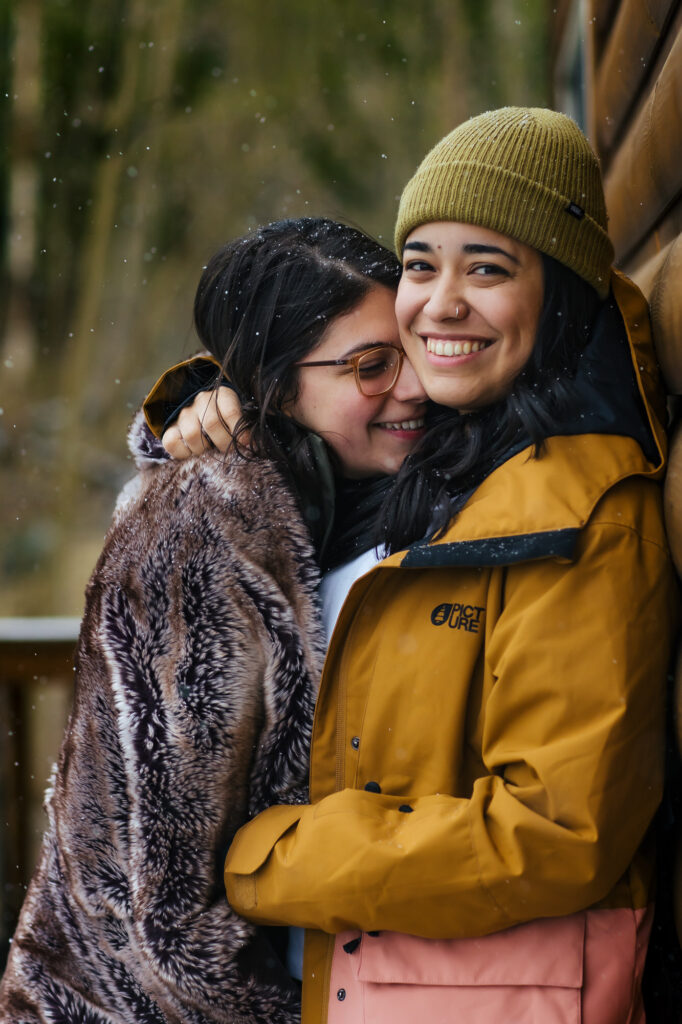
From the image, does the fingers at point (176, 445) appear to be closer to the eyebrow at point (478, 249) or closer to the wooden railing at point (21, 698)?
the eyebrow at point (478, 249)

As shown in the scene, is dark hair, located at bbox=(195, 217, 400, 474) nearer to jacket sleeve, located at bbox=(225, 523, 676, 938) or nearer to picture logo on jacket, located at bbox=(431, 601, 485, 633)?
picture logo on jacket, located at bbox=(431, 601, 485, 633)

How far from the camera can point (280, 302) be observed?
6.57ft

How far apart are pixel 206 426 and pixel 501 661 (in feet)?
2.83

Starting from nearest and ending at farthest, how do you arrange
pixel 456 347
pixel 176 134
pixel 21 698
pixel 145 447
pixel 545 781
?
pixel 545 781
pixel 456 347
pixel 145 447
pixel 21 698
pixel 176 134

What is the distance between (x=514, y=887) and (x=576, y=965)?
0.59ft

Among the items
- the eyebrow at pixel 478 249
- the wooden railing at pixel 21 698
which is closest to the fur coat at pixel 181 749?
the eyebrow at pixel 478 249

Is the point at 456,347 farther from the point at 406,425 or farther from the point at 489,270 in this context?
the point at 406,425

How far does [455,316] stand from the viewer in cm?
167

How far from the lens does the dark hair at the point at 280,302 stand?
1.98 metres

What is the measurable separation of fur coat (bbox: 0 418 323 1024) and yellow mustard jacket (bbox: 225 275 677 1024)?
11 cm

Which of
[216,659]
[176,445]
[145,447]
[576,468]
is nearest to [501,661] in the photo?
[576,468]

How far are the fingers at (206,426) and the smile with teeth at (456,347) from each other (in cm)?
49

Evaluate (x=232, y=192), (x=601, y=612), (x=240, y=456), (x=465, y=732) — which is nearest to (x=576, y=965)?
(x=465, y=732)

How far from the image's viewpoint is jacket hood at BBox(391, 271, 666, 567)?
4.75 ft
